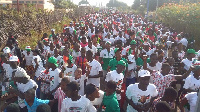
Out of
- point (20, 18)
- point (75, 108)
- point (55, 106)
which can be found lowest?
point (55, 106)

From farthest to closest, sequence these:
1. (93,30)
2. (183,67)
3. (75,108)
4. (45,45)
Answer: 1. (93,30)
2. (45,45)
3. (183,67)
4. (75,108)

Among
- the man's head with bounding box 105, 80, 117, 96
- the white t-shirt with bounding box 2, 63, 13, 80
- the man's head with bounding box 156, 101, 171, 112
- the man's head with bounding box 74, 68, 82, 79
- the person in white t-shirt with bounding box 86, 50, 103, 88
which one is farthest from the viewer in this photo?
the person in white t-shirt with bounding box 86, 50, 103, 88

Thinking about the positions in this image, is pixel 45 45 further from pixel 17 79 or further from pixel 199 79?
pixel 199 79

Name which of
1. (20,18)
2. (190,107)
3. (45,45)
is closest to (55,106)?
(190,107)

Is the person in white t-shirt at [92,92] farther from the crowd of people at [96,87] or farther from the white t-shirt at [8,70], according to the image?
the white t-shirt at [8,70]

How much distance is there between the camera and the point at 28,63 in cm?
620

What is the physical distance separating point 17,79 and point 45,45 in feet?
11.8

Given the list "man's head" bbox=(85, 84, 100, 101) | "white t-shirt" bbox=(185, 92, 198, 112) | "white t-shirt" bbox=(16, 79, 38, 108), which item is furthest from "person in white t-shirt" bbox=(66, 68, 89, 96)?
"white t-shirt" bbox=(185, 92, 198, 112)

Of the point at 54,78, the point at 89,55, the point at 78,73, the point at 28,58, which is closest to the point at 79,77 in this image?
the point at 78,73

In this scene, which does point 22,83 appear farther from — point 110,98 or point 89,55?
point 89,55

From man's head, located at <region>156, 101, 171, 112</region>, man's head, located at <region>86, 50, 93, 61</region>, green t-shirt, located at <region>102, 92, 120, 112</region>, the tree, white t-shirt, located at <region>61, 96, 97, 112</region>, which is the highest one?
the tree

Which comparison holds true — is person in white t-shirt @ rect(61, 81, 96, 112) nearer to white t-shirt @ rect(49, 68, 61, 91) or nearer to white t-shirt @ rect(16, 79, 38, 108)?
white t-shirt @ rect(16, 79, 38, 108)

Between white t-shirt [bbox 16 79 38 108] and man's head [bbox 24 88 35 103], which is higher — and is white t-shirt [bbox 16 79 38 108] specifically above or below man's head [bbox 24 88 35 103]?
below

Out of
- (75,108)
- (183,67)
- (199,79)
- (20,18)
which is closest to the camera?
(75,108)
